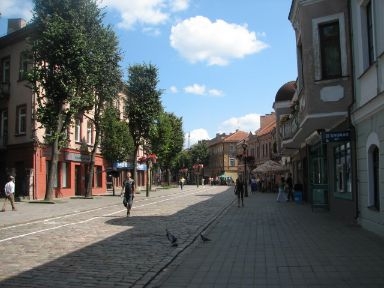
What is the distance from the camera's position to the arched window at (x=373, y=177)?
13992mm

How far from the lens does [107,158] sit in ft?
147

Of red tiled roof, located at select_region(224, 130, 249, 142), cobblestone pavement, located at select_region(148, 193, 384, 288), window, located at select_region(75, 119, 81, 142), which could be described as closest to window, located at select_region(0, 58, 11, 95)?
window, located at select_region(75, 119, 81, 142)

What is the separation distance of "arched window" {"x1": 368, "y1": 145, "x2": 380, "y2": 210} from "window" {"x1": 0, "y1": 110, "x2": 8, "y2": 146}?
29730mm

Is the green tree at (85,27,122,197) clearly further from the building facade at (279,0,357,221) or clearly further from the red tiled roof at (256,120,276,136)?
the red tiled roof at (256,120,276,136)

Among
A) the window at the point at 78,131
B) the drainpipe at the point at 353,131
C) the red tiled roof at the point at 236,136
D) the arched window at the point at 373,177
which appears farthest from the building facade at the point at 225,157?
the arched window at the point at 373,177

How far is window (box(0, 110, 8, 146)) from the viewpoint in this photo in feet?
124

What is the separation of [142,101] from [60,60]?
17.6 m

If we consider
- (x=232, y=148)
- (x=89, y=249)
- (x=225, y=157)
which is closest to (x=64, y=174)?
(x=89, y=249)

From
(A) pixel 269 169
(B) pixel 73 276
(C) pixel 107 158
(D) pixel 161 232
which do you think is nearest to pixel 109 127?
(C) pixel 107 158

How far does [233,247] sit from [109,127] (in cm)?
3294

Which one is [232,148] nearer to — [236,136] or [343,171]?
[236,136]

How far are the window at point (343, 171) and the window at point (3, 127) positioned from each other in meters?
26.3

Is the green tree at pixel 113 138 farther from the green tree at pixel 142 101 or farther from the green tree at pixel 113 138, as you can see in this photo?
the green tree at pixel 142 101

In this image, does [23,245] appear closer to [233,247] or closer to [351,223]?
[233,247]
